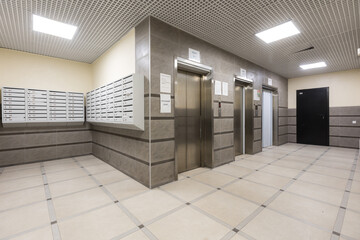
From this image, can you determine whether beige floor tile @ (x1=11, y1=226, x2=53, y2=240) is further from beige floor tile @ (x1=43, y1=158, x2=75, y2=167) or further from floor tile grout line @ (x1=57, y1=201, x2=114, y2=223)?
beige floor tile @ (x1=43, y1=158, x2=75, y2=167)

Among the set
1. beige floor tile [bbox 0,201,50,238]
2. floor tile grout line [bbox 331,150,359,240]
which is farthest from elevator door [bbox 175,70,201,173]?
floor tile grout line [bbox 331,150,359,240]

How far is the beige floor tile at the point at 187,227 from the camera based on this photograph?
70.2 inches

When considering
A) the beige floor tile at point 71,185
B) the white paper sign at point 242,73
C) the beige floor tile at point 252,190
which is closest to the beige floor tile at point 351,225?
the beige floor tile at point 252,190

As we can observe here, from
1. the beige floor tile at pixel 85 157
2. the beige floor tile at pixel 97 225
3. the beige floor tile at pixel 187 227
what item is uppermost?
the beige floor tile at pixel 85 157

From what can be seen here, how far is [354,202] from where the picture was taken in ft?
8.03

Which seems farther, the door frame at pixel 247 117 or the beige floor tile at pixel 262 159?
the door frame at pixel 247 117

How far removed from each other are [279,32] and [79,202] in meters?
4.86

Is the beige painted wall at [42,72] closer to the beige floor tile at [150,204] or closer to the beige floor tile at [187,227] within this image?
the beige floor tile at [150,204]

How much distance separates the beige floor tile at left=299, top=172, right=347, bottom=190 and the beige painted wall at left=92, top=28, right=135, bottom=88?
4.06 meters

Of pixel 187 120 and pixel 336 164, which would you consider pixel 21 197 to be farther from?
pixel 336 164

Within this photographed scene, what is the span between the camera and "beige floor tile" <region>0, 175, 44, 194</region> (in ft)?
9.82

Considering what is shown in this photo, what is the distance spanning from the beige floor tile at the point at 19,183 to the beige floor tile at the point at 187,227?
2.67 meters

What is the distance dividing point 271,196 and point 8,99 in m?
5.95

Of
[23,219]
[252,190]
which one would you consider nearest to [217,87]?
[252,190]
